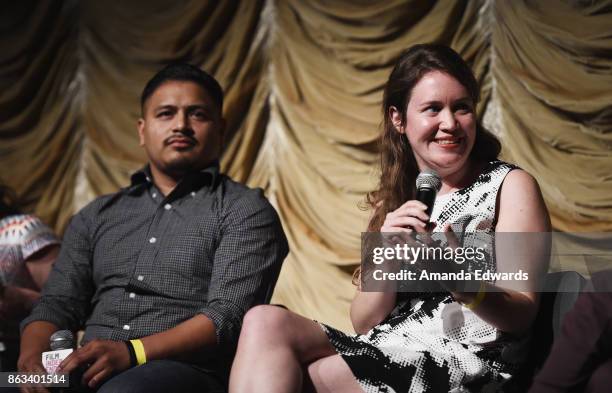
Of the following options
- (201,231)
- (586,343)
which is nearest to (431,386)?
(586,343)

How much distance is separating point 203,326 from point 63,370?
A: 0.37 meters

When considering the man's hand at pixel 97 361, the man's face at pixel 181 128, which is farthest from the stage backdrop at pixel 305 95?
the man's hand at pixel 97 361

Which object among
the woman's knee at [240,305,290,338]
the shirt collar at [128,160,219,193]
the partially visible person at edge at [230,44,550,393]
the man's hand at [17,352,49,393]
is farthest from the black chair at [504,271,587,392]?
the man's hand at [17,352,49,393]

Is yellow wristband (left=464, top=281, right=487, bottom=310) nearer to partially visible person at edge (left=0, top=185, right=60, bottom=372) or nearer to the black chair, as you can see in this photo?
the black chair

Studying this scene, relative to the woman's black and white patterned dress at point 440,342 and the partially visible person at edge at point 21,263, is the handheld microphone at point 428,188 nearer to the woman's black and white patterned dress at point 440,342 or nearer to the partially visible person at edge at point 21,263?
the woman's black and white patterned dress at point 440,342

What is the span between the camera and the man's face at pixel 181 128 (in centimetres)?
244

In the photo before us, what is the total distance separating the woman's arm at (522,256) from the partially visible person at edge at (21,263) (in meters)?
1.62

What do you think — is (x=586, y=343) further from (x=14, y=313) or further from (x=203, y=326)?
(x=14, y=313)

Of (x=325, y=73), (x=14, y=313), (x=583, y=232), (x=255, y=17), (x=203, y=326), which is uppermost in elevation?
(x=255, y=17)

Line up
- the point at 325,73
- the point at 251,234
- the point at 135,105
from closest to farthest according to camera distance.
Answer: the point at 251,234
the point at 325,73
the point at 135,105

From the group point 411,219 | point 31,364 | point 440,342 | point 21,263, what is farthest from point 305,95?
point 411,219

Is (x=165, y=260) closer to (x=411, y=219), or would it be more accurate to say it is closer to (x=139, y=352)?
(x=139, y=352)

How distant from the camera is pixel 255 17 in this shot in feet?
12.9

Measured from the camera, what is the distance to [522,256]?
1755 millimetres
